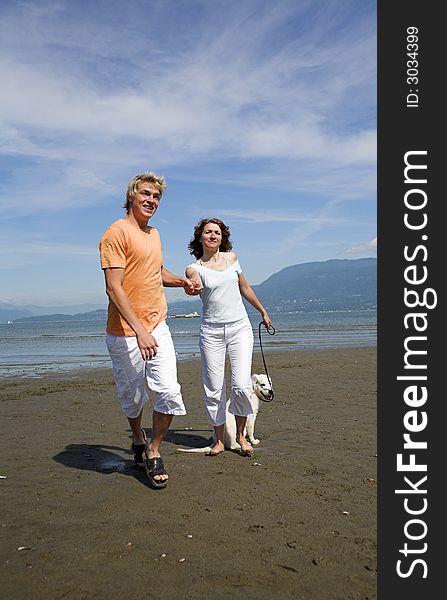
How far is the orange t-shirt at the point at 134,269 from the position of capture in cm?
488

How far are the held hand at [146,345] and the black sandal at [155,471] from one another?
3.22 ft

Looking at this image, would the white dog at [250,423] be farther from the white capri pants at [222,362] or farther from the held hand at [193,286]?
the held hand at [193,286]

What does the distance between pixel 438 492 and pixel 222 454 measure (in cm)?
327

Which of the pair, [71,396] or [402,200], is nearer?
[402,200]

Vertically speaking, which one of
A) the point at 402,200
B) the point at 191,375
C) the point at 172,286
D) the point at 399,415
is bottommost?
the point at 191,375

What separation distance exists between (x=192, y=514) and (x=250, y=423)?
223 cm

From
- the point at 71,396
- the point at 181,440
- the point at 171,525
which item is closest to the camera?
the point at 171,525

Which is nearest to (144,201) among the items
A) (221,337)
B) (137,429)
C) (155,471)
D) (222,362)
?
(221,337)

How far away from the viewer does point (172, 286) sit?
570 centimetres

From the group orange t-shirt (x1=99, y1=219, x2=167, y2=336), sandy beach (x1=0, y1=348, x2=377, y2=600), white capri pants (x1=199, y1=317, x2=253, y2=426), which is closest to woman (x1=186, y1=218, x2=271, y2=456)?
white capri pants (x1=199, y1=317, x2=253, y2=426)

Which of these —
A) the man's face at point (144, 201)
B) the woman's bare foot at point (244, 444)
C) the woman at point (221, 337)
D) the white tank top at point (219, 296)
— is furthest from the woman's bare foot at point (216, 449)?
the man's face at point (144, 201)

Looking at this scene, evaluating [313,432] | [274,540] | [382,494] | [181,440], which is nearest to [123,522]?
[274,540]

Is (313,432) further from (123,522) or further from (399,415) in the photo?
(399,415)

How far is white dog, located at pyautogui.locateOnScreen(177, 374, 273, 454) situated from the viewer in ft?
20.4
